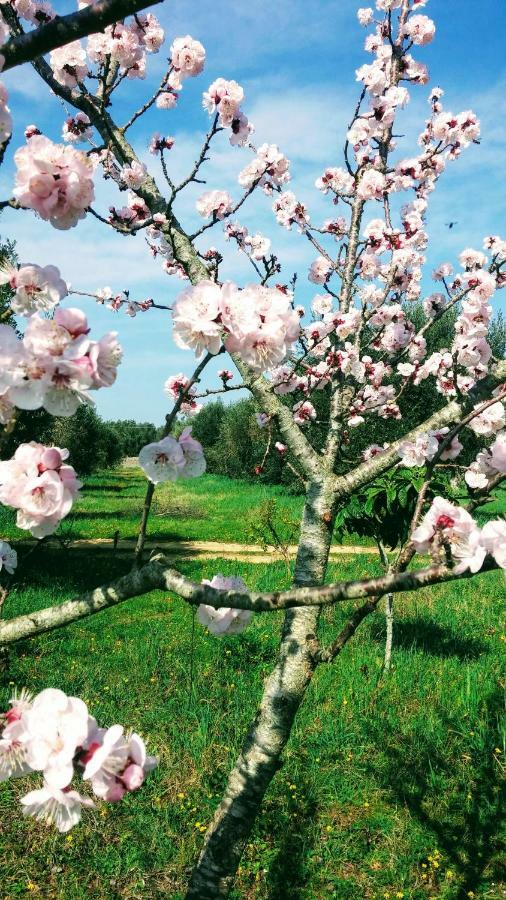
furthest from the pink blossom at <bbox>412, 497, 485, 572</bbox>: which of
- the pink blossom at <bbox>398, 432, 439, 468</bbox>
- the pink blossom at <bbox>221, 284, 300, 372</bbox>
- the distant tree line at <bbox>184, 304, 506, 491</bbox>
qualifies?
the distant tree line at <bbox>184, 304, 506, 491</bbox>

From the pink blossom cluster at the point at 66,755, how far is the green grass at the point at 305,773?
226 centimetres

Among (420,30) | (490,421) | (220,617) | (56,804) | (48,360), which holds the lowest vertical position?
(56,804)

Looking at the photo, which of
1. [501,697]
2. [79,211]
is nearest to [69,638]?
[501,697]

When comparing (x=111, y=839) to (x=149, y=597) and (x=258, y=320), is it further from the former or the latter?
(x=149, y=597)

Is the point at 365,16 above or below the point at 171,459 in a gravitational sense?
above

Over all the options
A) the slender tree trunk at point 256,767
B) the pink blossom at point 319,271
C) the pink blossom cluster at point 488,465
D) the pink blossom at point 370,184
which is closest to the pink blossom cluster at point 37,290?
the pink blossom cluster at point 488,465

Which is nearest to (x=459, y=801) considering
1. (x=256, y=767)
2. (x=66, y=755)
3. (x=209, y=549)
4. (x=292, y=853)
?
(x=292, y=853)

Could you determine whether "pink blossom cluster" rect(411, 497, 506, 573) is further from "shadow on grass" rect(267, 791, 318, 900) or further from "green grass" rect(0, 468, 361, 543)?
"green grass" rect(0, 468, 361, 543)

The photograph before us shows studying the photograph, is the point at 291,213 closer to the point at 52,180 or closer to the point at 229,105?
the point at 229,105

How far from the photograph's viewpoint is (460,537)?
49.6 inches

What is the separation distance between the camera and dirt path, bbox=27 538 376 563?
11469 mm

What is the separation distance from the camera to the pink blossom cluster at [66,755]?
122 cm

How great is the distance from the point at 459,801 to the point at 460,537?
3101mm

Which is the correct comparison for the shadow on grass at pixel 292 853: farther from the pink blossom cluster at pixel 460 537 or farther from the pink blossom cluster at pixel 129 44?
the pink blossom cluster at pixel 129 44
